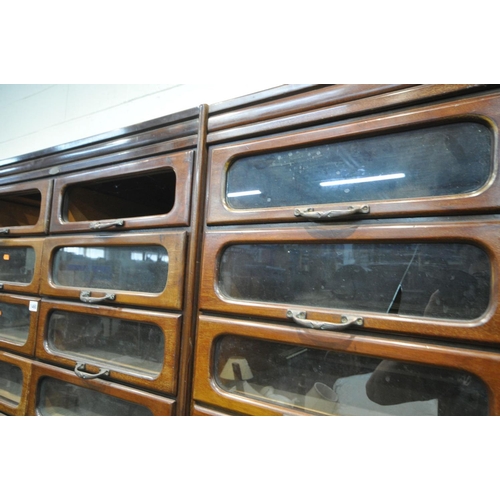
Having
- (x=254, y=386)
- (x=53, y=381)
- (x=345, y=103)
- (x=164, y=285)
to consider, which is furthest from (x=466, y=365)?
(x=53, y=381)

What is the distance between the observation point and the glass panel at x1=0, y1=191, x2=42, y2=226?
1216 millimetres

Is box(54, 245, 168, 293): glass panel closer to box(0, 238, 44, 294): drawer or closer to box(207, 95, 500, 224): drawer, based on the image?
box(0, 238, 44, 294): drawer

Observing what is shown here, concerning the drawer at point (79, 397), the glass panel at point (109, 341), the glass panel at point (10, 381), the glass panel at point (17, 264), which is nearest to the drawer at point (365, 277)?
the glass panel at point (109, 341)

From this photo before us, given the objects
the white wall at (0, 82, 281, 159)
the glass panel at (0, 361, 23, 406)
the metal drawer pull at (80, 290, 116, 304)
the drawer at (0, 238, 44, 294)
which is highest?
the white wall at (0, 82, 281, 159)

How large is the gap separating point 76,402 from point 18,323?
43cm

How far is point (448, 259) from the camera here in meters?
0.49

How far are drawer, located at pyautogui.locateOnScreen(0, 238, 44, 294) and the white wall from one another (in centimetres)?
74

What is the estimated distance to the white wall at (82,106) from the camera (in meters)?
1.21

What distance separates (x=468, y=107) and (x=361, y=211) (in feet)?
0.79

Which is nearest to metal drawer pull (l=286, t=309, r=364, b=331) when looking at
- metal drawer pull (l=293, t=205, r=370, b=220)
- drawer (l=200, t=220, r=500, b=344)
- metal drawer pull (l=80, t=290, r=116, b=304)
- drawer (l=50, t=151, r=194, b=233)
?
drawer (l=200, t=220, r=500, b=344)

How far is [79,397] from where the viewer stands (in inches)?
32.8

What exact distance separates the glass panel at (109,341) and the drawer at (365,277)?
0.75ft

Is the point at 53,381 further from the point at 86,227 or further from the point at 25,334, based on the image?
the point at 86,227
